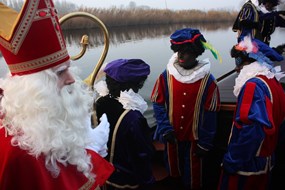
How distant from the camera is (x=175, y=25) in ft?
41.7

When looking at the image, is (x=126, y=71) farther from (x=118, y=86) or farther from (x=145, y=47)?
(x=145, y=47)

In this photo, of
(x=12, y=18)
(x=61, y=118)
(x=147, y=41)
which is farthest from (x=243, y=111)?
(x=147, y=41)

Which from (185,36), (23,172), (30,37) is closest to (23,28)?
(30,37)

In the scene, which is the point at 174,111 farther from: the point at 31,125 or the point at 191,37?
the point at 31,125

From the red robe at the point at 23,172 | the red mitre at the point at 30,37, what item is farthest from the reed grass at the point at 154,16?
the red robe at the point at 23,172

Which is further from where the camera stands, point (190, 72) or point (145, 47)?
point (145, 47)

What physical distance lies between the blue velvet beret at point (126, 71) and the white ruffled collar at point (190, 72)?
0.43 m

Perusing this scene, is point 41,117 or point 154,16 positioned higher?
point 154,16

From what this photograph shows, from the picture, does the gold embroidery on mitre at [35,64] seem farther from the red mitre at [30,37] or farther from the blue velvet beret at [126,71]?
the blue velvet beret at [126,71]

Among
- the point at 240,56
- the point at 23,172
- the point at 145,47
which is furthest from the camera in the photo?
the point at 145,47

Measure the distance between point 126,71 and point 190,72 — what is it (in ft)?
1.91

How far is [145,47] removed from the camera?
971 centimetres

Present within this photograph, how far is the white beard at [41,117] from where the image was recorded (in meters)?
0.98

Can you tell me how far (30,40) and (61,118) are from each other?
31 centimetres
